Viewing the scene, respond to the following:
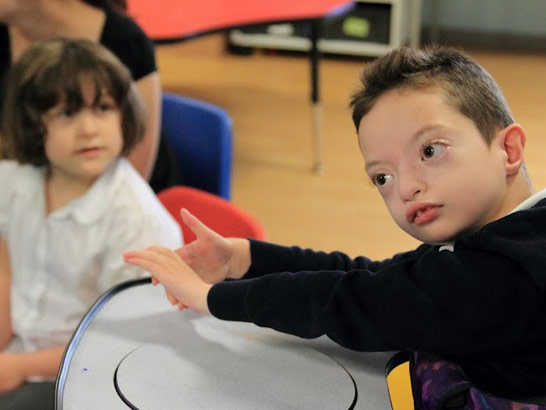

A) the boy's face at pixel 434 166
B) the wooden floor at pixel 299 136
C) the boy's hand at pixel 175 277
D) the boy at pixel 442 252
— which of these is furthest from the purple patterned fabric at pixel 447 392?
the wooden floor at pixel 299 136

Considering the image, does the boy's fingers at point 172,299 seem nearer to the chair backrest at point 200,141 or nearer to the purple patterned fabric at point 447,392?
the purple patterned fabric at point 447,392

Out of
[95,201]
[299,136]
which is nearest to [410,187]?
[95,201]

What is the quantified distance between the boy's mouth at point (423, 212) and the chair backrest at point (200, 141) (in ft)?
2.96

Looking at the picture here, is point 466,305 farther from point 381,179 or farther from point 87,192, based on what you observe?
point 87,192

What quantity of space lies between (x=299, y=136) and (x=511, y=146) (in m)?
2.57

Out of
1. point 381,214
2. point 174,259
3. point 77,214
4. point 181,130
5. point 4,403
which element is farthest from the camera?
point 381,214

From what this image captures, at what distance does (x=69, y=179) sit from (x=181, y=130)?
50cm

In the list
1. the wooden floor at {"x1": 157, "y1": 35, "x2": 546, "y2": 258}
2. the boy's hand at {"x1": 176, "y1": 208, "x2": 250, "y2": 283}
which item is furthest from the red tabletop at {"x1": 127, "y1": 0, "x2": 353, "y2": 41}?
the boy's hand at {"x1": 176, "y1": 208, "x2": 250, "y2": 283}

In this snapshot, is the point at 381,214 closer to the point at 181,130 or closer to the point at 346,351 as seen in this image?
the point at 181,130

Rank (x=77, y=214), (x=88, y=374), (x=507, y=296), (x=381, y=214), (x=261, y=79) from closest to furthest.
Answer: (x=507, y=296), (x=88, y=374), (x=77, y=214), (x=381, y=214), (x=261, y=79)

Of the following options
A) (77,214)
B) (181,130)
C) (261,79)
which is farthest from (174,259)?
(261,79)

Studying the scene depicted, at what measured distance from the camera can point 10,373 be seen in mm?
1165

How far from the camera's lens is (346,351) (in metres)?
0.88

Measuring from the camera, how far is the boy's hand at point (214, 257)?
1.00 m
